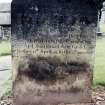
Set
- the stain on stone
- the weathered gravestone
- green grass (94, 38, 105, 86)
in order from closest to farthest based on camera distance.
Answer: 1. the weathered gravestone
2. the stain on stone
3. green grass (94, 38, 105, 86)

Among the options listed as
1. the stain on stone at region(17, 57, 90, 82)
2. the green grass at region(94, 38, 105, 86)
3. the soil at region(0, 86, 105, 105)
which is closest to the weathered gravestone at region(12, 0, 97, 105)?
the stain on stone at region(17, 57, 90, 82)

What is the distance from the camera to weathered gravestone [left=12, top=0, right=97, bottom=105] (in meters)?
6.04

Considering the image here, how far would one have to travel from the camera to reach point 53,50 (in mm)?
6160

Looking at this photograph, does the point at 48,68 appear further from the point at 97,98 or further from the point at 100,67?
the point at 100,67

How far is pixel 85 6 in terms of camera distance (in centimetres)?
608

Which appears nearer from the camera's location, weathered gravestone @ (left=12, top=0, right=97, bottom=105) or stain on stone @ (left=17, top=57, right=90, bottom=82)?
weathered gravestone @ (left=12, top=0, right=97, bottom=105)

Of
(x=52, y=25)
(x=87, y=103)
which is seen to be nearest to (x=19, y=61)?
(x=52, y=25)

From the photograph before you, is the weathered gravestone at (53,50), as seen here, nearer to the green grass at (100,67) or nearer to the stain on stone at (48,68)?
the stain on stone at (48,68)

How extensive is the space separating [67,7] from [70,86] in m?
1.21

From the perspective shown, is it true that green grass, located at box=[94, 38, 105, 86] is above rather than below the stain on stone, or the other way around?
below

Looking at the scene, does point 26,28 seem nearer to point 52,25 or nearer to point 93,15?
point 52,25

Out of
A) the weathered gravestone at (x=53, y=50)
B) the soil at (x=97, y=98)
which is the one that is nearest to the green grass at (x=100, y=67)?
the soil at (x=97, y=98)

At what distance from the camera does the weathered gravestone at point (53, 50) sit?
6.04 m

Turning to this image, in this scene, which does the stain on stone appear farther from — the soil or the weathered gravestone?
the soil
